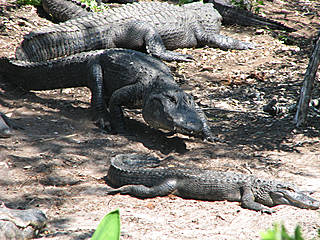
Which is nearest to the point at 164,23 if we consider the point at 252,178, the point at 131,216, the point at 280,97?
the point at 280,97

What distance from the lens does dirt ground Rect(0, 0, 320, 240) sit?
3684 millimetres

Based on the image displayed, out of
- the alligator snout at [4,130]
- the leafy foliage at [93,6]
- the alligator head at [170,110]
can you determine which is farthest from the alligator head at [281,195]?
the leafy foliage at [93,6]

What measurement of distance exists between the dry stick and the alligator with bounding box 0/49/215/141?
1.29 m

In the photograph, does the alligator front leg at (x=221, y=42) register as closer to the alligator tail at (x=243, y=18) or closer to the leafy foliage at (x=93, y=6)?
the alligator tail at (x=243, y=18)

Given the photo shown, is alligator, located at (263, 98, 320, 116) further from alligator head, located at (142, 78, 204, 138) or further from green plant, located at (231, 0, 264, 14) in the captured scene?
green plant, located at (231, 0, 264, 14)

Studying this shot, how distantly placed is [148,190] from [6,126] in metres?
2.29

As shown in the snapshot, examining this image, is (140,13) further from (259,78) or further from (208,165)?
(208,165)

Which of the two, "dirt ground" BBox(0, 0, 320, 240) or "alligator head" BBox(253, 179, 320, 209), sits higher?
"alligator head" BBox(253, 179, 320, 209)

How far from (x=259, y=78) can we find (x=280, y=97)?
0.85m

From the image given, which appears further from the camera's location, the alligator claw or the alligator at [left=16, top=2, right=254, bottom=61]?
the alligator at [left=16, top=2, right=254, bottom=61]

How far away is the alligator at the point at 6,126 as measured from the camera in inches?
209

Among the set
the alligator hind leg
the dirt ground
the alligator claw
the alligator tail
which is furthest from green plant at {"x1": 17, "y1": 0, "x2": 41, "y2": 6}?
the alligator claw

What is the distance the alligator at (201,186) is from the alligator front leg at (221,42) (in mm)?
5422

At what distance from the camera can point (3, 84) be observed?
705cm
